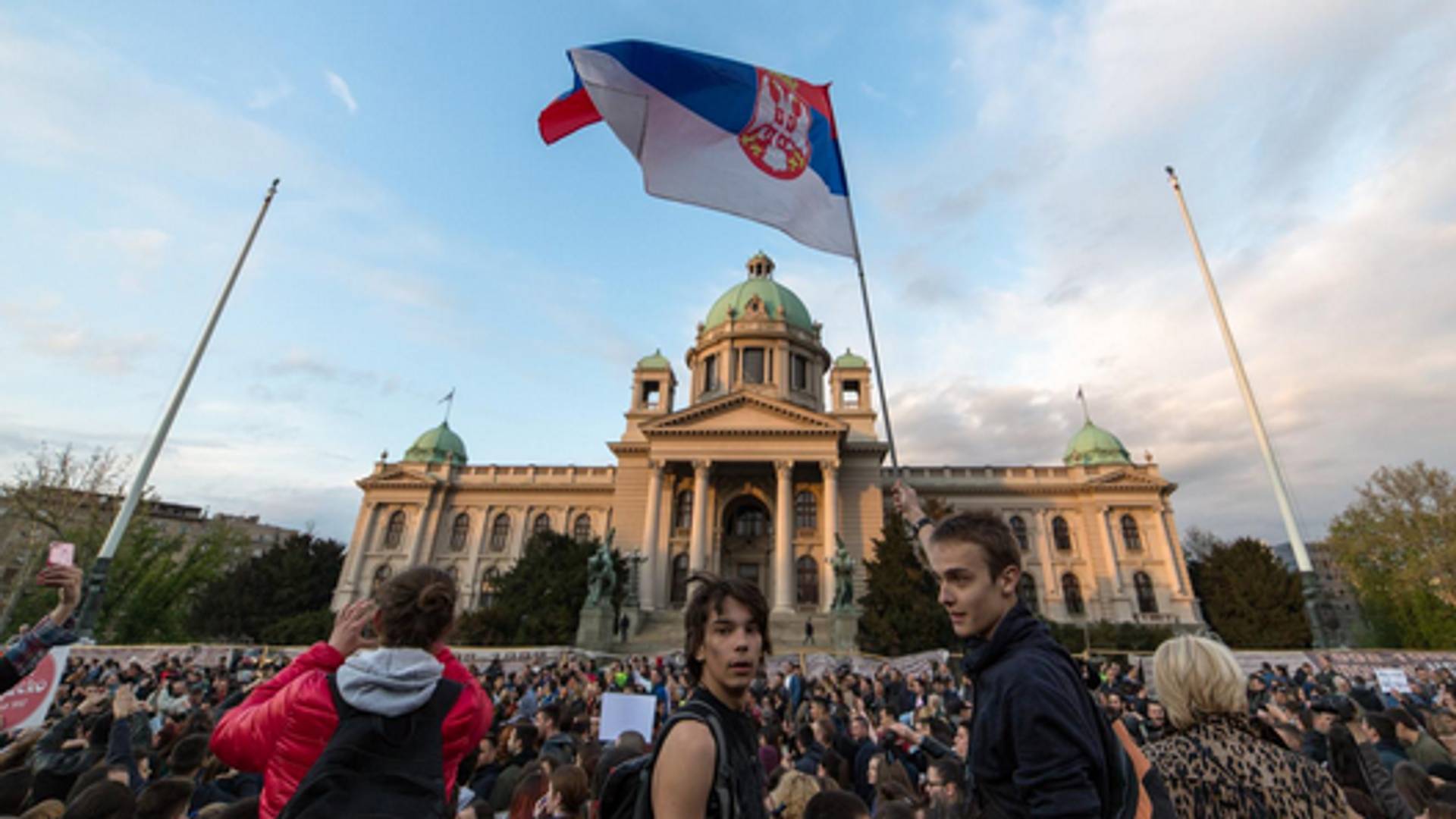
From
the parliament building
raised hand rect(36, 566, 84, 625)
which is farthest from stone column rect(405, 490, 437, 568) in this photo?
raised hand rect(36, 566, 84, 625)

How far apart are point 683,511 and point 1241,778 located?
114ft

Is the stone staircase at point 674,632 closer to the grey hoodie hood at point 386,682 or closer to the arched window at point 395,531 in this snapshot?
the arched window at point 395,531

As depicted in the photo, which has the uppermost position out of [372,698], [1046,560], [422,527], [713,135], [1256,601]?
[422,527]

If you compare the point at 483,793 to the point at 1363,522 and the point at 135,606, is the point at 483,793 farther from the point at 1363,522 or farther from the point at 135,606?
the point at 1363,522

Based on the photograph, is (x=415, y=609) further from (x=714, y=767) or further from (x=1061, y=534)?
(x=1061, y=534)

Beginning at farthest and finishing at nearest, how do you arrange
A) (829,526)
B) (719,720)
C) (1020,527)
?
(1020,527), (829,526), (719,720)

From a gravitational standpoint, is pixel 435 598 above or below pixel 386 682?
above

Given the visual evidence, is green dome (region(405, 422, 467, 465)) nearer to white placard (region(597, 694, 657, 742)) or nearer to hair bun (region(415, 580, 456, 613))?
white placard (region(597, 694, 657, 742))

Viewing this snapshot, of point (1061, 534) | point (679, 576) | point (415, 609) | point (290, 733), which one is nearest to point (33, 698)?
point (290, 733)

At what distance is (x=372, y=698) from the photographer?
7.02 feet

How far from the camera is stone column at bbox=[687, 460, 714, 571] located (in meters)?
31.8

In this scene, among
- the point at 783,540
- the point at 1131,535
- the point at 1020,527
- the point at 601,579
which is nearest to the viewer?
the point at 601,579

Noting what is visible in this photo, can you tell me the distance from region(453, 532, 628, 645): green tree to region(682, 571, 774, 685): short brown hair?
28.6 meters

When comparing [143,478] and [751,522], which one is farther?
[751,522]
